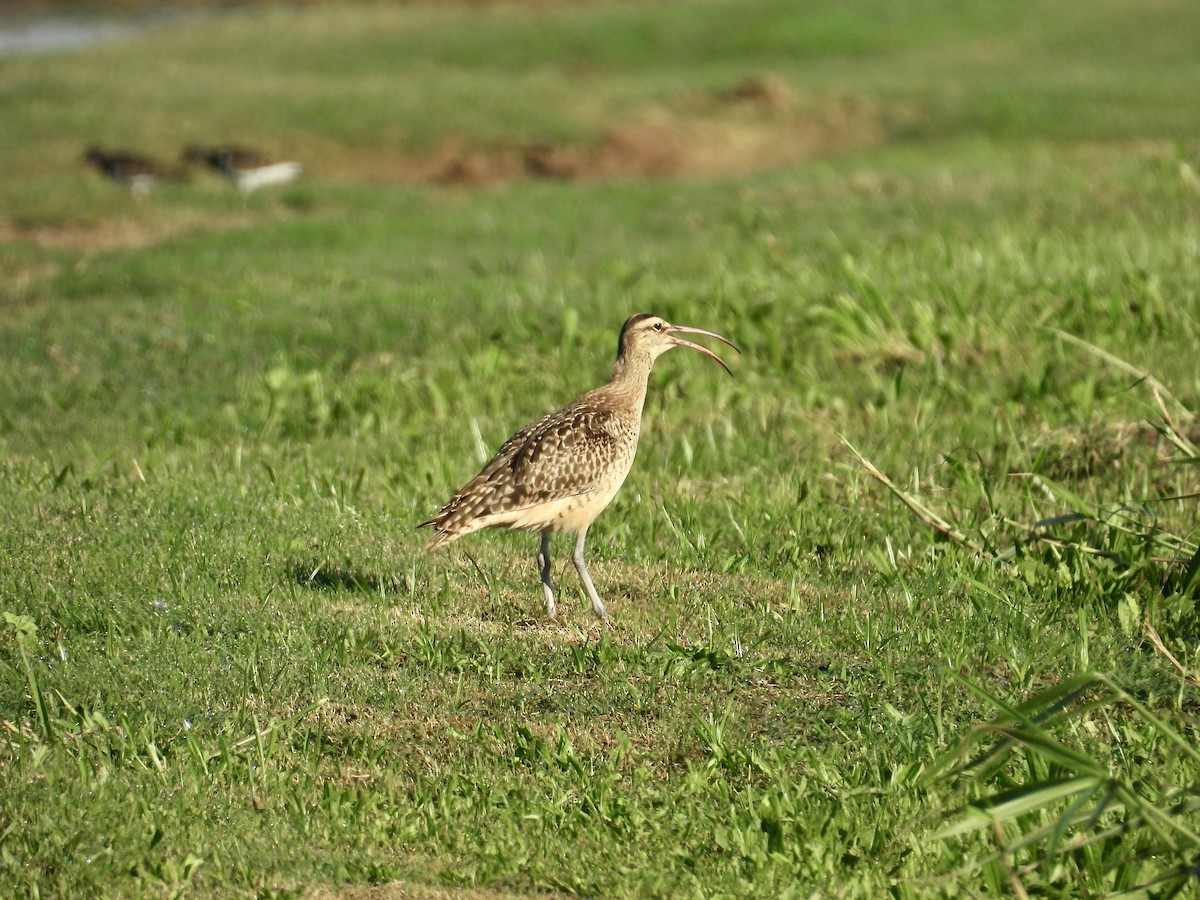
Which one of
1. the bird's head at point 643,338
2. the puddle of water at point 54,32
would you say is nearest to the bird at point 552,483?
the bird's head at point 643,338

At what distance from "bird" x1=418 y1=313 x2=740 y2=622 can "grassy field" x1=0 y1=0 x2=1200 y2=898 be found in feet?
1.05

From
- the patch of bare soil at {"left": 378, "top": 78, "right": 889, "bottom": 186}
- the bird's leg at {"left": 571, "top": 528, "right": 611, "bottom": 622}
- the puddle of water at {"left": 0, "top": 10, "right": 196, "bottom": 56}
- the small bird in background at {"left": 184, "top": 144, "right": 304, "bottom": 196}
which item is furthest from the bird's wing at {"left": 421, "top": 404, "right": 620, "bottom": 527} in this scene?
the puddle of water at {"left": 0, "top": 10, "right": 196, "bottom": 56}

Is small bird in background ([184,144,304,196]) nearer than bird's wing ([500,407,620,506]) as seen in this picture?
No

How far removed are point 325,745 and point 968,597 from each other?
3.19m

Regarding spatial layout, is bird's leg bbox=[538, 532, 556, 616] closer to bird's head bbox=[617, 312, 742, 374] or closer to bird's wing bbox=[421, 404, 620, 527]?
bird's wing bbox=[421, 404, 620, 527]

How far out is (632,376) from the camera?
8336mm

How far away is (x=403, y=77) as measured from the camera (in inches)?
1127

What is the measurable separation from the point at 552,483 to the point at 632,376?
4.02 feet

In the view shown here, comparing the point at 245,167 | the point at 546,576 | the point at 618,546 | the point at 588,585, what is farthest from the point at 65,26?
the point at 588,585

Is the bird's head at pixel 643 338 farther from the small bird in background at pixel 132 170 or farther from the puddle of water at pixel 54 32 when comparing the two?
the puddle of water at pixel 54 32

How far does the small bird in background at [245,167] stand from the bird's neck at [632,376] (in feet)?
44.6

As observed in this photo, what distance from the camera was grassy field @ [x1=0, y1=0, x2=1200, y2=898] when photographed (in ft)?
17.9

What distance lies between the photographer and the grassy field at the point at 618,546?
5457 millimetres

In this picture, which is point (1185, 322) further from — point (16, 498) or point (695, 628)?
point (16, 498)
